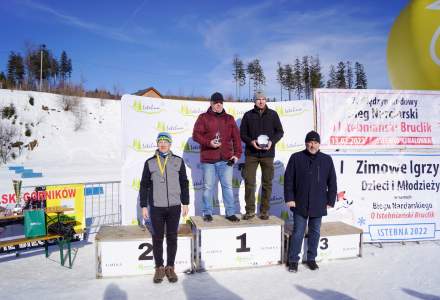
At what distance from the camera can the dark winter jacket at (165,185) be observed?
157 inches

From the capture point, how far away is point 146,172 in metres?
4.08

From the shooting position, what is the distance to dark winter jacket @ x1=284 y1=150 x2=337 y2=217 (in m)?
4.39

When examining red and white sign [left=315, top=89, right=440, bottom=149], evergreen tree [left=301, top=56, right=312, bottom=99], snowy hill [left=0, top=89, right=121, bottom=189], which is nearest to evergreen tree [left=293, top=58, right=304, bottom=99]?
evergreen tree [left=301, top=56, right=312, bottom=99]

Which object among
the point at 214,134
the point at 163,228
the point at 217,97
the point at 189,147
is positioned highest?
the point at 217,97

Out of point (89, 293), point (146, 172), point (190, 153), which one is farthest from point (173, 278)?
point (190, 153)

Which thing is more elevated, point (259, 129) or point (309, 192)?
point (259, 129)

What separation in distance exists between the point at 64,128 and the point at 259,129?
880 inches

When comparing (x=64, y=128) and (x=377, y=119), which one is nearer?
(x=377, y=119)

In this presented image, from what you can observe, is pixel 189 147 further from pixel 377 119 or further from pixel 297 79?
pixel 297 79

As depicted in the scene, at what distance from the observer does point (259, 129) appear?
195 inches

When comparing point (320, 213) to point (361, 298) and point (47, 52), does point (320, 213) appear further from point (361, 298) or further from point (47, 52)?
point (47, 52)

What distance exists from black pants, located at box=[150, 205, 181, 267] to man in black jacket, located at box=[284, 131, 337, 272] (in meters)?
1.57

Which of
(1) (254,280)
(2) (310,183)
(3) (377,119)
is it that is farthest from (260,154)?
(3) (377,119)

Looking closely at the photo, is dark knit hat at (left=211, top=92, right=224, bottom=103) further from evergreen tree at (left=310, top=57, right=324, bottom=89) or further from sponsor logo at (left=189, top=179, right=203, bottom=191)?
evergreen tree at (left=310, top=57, right=324, bottom=89)
